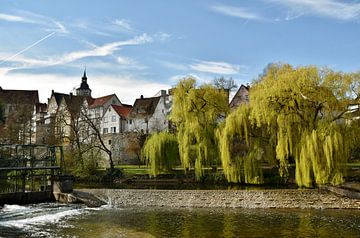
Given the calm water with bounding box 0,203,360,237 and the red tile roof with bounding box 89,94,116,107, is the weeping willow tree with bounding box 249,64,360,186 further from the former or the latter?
the red tile roof with bounding box 89,94,116,107

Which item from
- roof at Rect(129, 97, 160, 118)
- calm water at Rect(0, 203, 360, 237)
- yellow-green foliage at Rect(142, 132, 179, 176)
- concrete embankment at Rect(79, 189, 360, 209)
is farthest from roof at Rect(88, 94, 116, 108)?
calm water at Rect(0, 203, 360, 237)

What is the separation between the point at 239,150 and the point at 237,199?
8237 mm

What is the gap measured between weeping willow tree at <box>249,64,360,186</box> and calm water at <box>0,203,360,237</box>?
467cm

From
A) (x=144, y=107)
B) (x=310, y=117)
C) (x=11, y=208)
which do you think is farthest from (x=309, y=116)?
(x=144, y=107)

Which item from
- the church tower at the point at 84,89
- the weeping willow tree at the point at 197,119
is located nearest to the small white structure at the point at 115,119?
the church tower at the point at 84,89

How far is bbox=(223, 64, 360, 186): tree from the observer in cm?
2516

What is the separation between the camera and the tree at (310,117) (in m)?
25.2

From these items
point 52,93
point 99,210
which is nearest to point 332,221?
point 99,210

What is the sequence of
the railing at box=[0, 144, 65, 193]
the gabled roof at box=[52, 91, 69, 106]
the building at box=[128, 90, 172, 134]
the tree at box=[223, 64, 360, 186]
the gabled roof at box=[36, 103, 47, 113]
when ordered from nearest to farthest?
the tree at box=[223, 64, 360, 186] < the railing at box=[0, 144, 65, 193] < the building at box=[128, 90, 172, 134] < the gabled roof at box=[52, 91, 69, 106] < the gabled roof at box=[36, 103, 47, 113]

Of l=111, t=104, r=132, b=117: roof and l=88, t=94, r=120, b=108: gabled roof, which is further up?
l=88, t=94, r=120, b=108: gabled roof

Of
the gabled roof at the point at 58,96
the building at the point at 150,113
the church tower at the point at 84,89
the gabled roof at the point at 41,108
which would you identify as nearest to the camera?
the building at the point at 150,113

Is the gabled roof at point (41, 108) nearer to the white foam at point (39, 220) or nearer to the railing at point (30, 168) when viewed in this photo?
the railing at point (30, 168)

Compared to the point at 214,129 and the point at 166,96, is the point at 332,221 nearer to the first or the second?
the point at 214,129

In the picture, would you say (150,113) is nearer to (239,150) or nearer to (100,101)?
(100,101)
